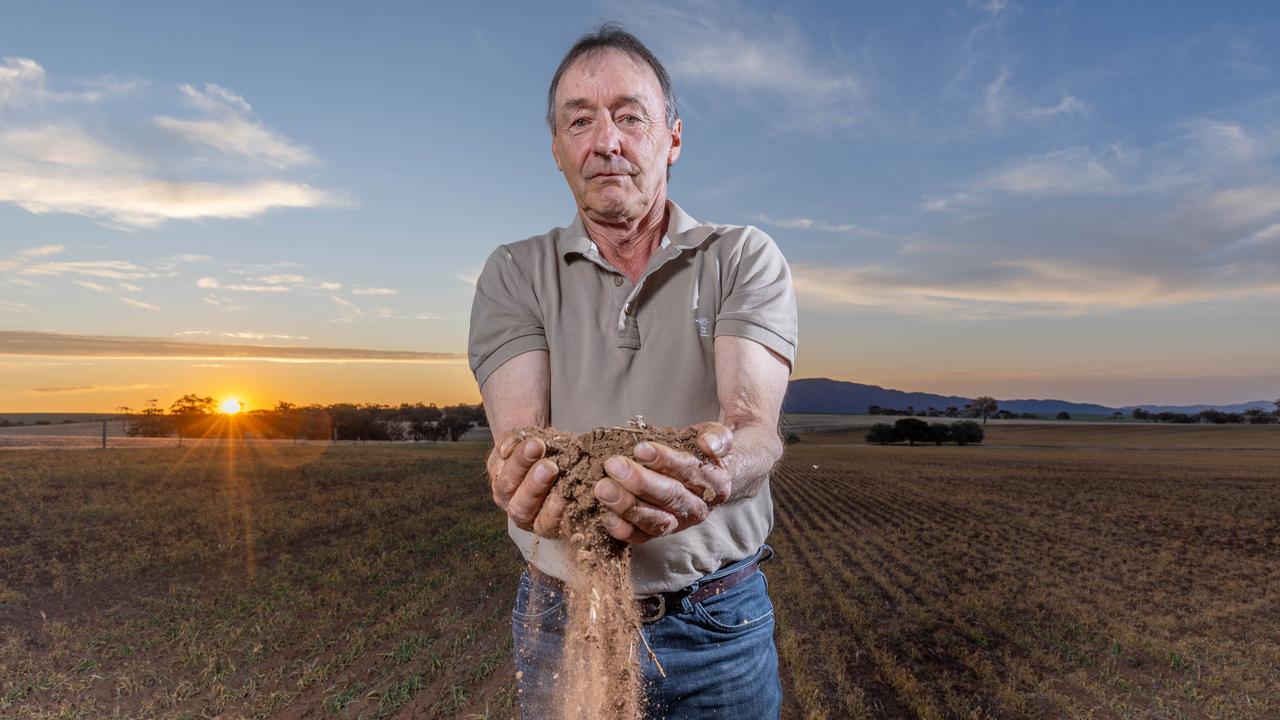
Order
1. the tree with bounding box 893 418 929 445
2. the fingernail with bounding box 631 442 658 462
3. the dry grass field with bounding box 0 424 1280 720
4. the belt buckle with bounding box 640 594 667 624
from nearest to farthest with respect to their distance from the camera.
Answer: the fingernail with bounding box 631 442 658 462, the belt buckle with bounding box 640 594 667 624, the dry grass field with bounding box 0 424 1280 720, the tree with bounding box 893 418 929 445

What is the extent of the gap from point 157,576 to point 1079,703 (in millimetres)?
12978

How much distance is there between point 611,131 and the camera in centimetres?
247

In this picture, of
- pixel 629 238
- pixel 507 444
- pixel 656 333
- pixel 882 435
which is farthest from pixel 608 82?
pixel 882 435

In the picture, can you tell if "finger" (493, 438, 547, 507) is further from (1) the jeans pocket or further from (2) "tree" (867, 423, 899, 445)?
(2) "tree" (867, 423, 899, 445)

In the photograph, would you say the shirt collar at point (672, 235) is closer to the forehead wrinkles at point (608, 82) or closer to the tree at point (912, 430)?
the forehead wrinkles at point (608, 82)

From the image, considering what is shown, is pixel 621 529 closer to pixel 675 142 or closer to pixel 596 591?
pixel 596 591

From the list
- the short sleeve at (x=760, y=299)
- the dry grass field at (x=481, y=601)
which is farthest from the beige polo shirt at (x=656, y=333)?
the dry grass field at (x=481, y=601)

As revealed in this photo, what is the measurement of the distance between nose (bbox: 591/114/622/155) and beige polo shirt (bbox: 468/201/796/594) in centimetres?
28

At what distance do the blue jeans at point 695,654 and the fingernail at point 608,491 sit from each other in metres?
0.61

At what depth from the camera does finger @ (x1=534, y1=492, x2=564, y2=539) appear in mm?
2012

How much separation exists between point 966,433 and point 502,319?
202 ft

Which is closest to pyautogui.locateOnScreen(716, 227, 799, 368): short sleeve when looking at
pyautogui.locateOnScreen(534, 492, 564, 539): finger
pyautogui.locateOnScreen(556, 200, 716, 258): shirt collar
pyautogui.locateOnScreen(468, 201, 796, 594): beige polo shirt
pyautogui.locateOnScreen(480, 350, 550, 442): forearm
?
pyautogui.locateOnScreen(468, 201, 796, 594): beige polo shirt

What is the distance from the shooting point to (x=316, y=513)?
16719mm

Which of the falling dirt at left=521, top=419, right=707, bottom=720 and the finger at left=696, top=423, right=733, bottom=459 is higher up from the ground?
the finger at left=696, top=423, right=733, bottom=459
